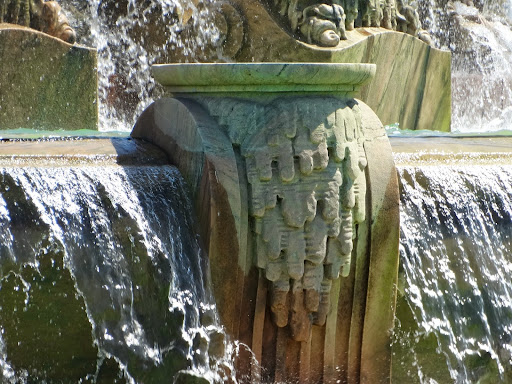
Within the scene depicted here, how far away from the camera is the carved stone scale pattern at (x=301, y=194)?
4.10 m

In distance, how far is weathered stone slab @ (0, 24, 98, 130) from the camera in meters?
7.65

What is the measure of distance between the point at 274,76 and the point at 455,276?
1391 millimetres

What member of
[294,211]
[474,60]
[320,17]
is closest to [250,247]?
[294,211]

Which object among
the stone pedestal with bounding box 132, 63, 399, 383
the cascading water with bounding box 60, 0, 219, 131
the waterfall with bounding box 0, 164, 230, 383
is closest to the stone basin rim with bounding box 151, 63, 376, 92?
the stone pedestal with bounding box 132, 63, 399, 383

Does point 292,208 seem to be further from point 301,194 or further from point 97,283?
point 97,283

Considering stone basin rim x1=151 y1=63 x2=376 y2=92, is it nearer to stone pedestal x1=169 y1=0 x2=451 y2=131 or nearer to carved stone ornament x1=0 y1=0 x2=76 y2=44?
carved stone ornament x1=0 y1=0 x2=76 y2=44

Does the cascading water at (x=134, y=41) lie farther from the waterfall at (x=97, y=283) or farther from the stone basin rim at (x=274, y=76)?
the waterfall at (x=97, y=283)

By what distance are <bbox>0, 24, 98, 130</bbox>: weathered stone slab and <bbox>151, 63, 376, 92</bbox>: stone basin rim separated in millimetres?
3583

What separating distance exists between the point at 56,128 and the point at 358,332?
4138 millimetres

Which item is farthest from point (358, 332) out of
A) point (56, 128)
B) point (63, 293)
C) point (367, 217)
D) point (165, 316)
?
point (56, 128)

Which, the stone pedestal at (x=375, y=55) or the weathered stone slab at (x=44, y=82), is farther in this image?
the stone pedestal at (x=375, y=55)

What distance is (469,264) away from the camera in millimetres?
4828

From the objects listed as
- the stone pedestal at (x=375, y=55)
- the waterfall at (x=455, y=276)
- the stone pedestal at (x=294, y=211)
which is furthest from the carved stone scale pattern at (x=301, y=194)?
the stone pedestal at (x=375, y=55)

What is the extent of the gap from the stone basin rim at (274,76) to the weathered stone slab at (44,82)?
3583mm
